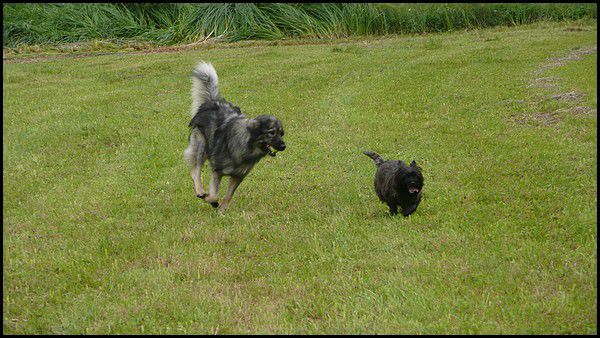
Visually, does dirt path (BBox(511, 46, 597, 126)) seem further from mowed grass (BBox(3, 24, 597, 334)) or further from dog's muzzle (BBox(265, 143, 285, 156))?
dog's muzzle (BBox(265, 143, 285, 156))

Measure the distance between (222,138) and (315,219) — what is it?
1.87m

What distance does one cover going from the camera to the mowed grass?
596 centimetres

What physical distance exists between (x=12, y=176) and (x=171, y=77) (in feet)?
36.6

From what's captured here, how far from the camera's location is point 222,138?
31.8 ft

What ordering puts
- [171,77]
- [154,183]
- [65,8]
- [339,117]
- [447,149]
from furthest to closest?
[65,8]
[171,77]
[339,117]
[447,149]
[154,183]

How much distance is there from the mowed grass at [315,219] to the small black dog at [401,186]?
0.70 feet

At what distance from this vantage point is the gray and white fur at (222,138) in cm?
912

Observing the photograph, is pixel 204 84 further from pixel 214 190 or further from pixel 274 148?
pixel 274 148

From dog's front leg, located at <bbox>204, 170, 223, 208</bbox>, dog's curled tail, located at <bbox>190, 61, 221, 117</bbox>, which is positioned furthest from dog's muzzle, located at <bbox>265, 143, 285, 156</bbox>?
dog's curled tail, located at <bbox>190, 61, 221, 117</bbox>

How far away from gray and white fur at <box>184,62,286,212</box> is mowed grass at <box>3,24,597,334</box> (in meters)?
0.48

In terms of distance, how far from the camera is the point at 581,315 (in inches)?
217

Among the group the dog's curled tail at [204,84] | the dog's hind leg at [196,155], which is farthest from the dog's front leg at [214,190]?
the dog's curled tail at [204,84]

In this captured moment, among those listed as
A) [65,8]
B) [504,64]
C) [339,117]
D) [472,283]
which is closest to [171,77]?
[339,117]

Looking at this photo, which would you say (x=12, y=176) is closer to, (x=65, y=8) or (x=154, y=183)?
(x=154, y=183)
